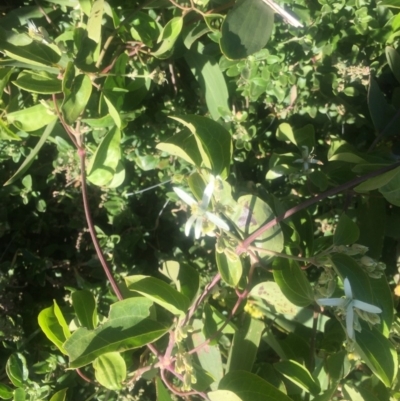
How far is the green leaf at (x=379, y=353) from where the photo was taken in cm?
108

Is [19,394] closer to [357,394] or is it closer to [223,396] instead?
→ [223,396]

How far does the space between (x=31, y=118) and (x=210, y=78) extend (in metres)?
0.49

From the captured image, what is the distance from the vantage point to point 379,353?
3.60 ft

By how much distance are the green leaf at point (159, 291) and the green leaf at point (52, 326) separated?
214 millimetres

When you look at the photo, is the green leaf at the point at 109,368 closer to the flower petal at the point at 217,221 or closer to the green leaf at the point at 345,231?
the flower petal at the point at 217,221

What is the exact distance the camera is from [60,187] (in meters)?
1.51

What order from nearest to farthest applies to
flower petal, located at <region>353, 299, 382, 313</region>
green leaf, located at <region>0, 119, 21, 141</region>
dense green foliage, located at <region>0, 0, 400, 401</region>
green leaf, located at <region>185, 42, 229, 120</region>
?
flower petal, located at <region>353, 299, 382, 313</region> → dense green foliage, located at <region>0, 0, 400, 401</region> → green leaf, located at <region>0, 119, 21, 141</region> → green leaf, located at <region>185, 42, 229, 120</region>

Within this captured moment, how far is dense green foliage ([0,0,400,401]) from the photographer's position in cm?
112

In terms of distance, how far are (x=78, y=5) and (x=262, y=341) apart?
1.08 metres

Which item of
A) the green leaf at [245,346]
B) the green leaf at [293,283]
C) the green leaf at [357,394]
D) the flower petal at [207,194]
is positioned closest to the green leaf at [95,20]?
the flower petal at [207,194]

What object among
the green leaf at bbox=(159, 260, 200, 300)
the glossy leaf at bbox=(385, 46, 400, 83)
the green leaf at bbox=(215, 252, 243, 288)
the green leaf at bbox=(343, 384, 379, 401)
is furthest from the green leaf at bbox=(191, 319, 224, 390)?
the glossy leaf at bbox=(385, 46, 400, 83)

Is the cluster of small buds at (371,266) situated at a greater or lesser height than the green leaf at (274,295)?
greater

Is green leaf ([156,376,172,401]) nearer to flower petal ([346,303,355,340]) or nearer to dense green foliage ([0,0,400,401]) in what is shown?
dense green foliage ([0,0,400,401])

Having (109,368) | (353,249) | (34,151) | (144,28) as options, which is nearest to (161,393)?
(109,368)
